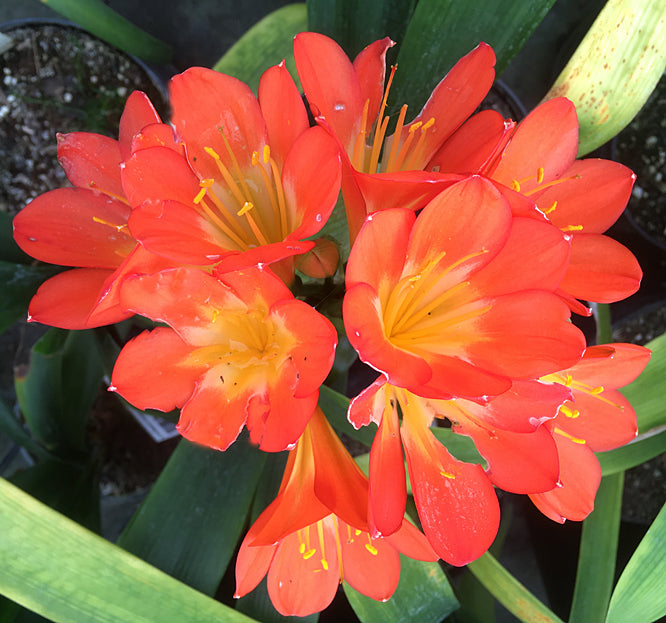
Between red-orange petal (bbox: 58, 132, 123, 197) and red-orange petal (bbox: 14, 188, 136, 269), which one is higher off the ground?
red-orange petal (bbox: 58, 132, 123, 197)

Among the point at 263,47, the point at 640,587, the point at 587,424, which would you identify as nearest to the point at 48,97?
the point at 263,47

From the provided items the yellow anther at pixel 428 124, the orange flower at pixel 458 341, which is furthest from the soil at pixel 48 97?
the orange flower at pixel 458 341

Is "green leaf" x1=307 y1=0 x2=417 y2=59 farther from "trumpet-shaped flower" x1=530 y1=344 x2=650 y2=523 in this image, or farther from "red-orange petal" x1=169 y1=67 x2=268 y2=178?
"trumpet-shaped flower" x1=530 y1=344 x2=650 y2=523

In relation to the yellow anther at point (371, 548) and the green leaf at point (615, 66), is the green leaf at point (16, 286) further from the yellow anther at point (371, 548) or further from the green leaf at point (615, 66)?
the green leaf at point (615, 66)

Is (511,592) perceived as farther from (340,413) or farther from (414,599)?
(340,413)

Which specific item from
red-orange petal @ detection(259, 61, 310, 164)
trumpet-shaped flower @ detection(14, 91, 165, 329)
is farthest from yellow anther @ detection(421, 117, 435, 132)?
trumpet-shaped flower @ detection(14, 91, 165, 329)
